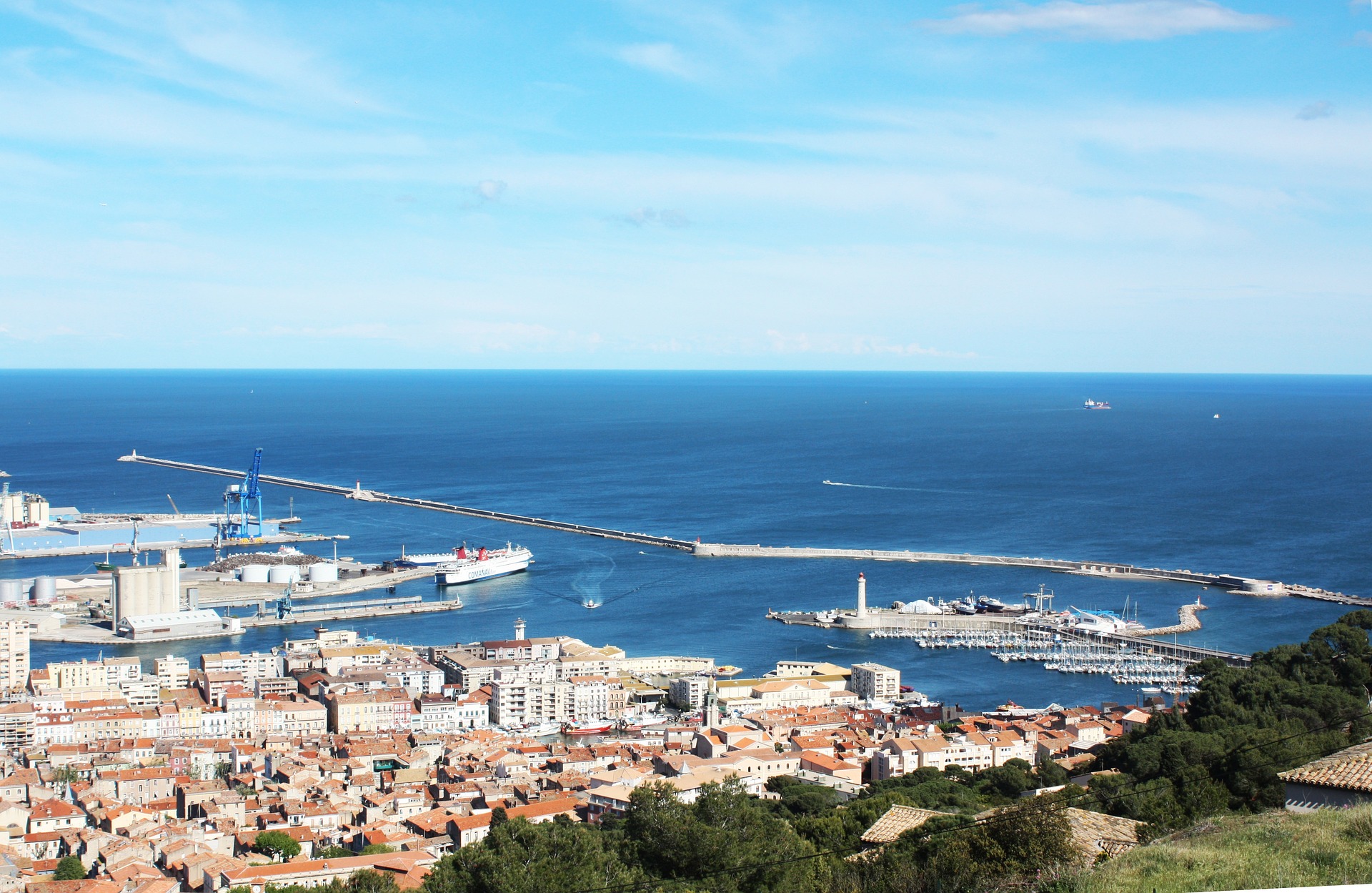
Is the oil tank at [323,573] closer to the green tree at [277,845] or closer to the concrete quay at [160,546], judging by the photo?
the concrete quay at [160,546]

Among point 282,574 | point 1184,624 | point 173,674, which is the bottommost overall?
point 173,674

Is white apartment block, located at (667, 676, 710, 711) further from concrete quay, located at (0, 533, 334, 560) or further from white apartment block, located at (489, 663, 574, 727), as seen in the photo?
concrete quay, located at (0, 533, 334, 560)

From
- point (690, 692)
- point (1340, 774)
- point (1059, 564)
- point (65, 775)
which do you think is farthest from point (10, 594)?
point (1340, 774)

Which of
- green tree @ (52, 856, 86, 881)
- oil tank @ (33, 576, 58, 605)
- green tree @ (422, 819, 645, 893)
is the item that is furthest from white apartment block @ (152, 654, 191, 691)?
green tree @ (422, 819, 645, 893)

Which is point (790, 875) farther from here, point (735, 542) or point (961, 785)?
point (735, 542)

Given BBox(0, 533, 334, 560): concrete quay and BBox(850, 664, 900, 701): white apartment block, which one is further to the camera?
BBox(0, 533, 334, 560): concrete quay

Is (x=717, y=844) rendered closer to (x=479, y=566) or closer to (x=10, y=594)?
(x=479, y=566)
